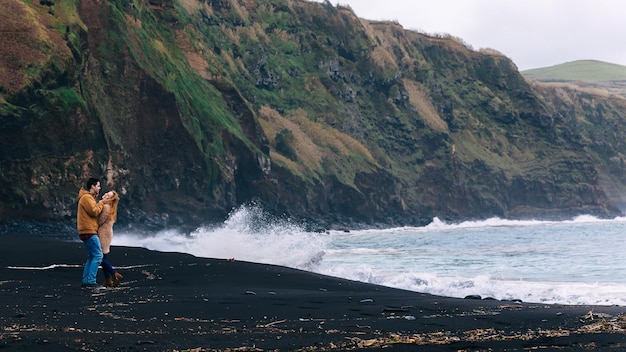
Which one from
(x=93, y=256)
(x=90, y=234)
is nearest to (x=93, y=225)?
(x=90, y=234)

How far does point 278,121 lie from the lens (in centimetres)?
9144

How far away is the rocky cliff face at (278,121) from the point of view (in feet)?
136

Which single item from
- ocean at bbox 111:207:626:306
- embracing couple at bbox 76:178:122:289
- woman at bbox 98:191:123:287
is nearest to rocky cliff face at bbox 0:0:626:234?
ocean at bbox 111:207:626:306

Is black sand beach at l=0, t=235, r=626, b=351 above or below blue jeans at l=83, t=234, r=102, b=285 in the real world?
below

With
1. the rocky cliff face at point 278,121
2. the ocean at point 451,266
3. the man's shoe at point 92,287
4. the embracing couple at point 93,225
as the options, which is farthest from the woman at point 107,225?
the rocky cliff face at point 278,121

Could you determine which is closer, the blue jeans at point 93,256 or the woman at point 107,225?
the blue jeans at point 93,256

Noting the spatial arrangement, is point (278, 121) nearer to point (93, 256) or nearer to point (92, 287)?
point (93, 256)

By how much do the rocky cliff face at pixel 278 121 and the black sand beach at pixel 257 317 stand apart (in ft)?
76.0

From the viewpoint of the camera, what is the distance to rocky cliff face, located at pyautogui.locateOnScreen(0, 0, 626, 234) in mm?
41562

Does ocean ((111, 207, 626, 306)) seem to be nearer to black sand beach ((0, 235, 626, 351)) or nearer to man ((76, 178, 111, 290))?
black sand beach ((0, 235, 626, 351))

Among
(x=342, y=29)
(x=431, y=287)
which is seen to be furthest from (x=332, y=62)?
(x=431, y=287)

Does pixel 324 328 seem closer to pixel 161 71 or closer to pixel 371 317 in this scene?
pixel 371 317

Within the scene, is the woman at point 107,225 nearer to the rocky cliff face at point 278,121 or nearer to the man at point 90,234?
the man at point 90,234

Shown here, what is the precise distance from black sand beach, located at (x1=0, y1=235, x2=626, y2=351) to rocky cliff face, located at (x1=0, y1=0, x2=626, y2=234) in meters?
23.2
